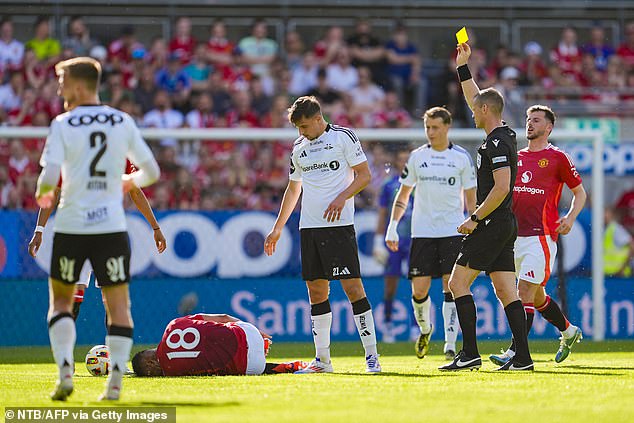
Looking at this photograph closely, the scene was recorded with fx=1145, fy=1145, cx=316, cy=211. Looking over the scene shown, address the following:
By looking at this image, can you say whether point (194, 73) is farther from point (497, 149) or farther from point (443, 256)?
point (497, 149)

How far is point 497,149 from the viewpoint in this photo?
8.96m

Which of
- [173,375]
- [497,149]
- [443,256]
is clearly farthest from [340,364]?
[497,149]

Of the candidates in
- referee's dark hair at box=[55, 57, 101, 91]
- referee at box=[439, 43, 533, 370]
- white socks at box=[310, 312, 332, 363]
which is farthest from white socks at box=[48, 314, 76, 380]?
referee at box=[439, 43, 533, 370]

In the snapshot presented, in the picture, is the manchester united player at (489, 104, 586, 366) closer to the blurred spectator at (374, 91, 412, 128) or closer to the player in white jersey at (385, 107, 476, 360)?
the player in white jersey at (385, 107, 476, 360)

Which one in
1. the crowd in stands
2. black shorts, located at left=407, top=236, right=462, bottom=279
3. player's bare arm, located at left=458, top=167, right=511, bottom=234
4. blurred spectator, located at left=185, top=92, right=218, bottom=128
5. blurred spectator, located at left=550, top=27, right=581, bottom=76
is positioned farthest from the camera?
blurred spectator, located at left=550, top=27, right=581, bottom=76

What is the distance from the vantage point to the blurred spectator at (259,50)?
20953mm

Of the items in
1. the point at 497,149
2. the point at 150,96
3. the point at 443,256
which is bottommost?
the point at 443,256

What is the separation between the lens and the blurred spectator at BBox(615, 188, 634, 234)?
19.0 m

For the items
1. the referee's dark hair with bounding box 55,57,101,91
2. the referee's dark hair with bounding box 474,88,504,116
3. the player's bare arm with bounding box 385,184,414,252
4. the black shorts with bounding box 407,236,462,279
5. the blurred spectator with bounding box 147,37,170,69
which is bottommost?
the black shorts with bounding box 407,236,462,279

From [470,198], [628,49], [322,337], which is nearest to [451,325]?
[470,198]

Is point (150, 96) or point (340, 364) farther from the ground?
point (150, 96)

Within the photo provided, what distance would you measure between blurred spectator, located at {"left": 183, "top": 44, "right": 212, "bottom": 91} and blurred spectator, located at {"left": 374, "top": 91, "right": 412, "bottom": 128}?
307 cm

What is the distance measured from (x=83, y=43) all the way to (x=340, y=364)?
11.2 meters

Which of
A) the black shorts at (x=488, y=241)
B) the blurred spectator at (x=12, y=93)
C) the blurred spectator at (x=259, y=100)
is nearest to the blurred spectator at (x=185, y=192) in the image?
the blurred spectator at (x=259, y=100)
